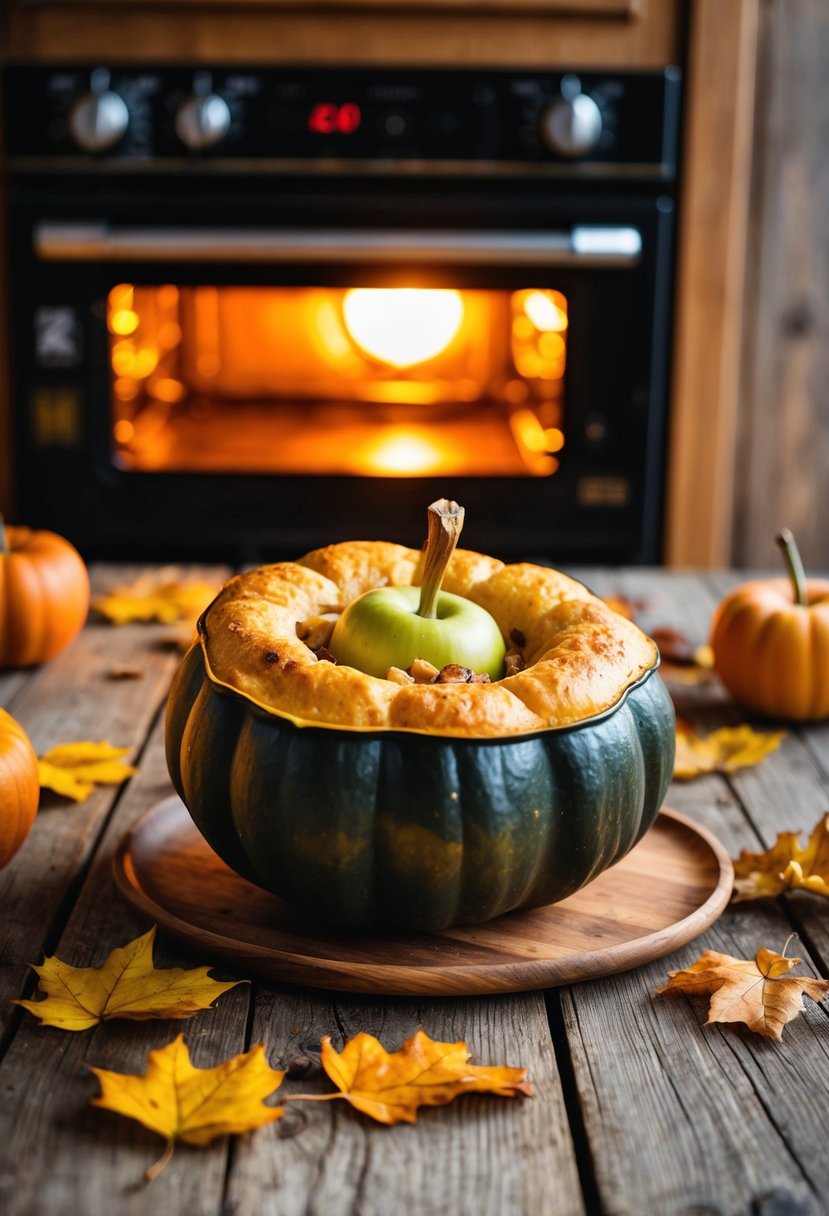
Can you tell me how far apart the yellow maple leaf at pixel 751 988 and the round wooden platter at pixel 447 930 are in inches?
1.3

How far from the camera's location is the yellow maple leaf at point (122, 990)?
927mm

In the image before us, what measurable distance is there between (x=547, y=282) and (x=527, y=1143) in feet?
6.06

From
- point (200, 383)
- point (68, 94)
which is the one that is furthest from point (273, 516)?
point (68, 94)

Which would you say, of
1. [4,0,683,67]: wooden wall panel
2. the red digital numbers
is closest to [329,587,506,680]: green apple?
the red digital numbers

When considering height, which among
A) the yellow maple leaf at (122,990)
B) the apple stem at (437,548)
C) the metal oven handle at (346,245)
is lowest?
the yellow maple leaf at (122,990)

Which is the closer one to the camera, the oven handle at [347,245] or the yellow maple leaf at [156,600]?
the yellow maple leaf at [156,600]

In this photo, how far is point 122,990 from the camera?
0.95m

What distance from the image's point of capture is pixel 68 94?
93.4 inches

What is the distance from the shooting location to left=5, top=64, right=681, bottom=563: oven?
2373 mm

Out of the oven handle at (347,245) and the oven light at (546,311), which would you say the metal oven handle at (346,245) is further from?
the oven light at (546,311)

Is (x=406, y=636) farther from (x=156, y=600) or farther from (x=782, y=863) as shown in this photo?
(x=156, y=600)

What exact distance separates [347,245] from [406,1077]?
178 centimetres

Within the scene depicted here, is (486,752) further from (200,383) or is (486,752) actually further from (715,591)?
(200,383)

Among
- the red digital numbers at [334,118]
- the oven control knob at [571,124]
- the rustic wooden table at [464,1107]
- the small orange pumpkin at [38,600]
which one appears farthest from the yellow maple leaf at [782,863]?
the red digital numbers at [334,118]
